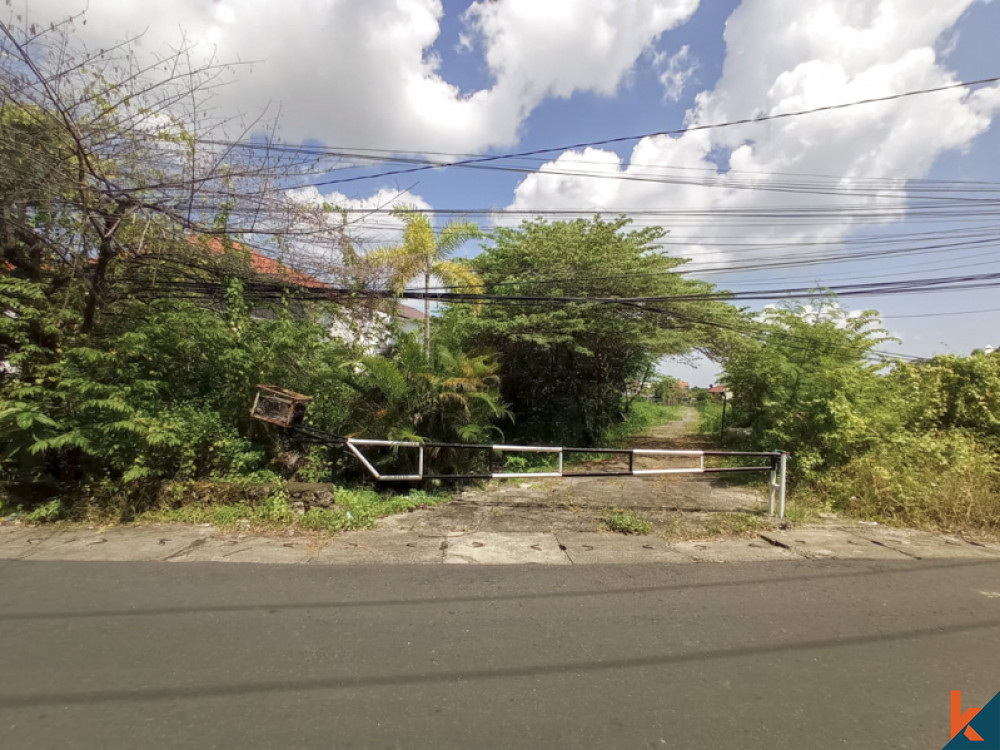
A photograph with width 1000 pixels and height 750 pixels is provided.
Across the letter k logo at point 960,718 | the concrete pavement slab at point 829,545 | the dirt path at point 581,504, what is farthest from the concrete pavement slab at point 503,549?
the letter k logo at point 960,718

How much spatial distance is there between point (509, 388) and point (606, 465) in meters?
3.61

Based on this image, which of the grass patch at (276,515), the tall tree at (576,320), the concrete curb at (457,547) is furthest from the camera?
the tall tree at (576,320)

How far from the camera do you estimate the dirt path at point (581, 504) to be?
6883 millimetres

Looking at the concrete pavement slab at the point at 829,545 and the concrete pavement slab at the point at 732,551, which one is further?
the concrete pavement slab at the point at 829,545

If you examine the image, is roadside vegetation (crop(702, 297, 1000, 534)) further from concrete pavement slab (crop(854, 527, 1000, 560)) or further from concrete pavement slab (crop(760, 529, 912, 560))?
concrete pavement slab (crop(760, 529, 912, 560))

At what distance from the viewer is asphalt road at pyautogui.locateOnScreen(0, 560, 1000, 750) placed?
8.46ft

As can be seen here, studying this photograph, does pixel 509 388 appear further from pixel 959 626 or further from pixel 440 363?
pixel 959 626

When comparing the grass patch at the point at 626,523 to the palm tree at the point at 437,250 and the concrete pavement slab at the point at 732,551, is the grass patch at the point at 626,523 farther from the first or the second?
the palm tree at the point at 437,250

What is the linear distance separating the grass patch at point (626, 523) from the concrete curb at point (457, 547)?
0.71 feet

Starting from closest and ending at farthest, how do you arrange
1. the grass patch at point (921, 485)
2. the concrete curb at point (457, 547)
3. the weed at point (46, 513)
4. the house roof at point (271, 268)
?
the concrete curb at point (457, 547), the weed at point (46, 513), the grass patch at point (921, 485), the house roof at point (271, 268)

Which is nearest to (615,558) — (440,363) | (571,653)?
(571,653)

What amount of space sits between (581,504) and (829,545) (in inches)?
126

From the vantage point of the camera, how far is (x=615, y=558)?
18.0 feet

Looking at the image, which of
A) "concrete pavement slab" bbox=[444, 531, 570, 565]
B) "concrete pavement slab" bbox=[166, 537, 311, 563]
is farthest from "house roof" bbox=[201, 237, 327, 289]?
"concrete pavement slab" bbox=[444, 531, 570, 565]
